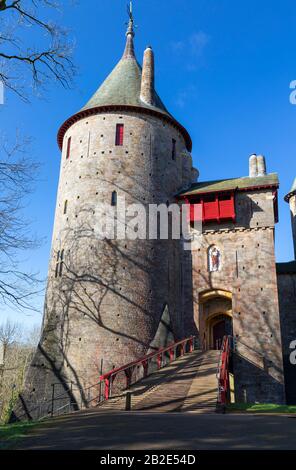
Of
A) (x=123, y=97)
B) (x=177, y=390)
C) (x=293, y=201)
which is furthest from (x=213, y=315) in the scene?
(x=293, y=201)

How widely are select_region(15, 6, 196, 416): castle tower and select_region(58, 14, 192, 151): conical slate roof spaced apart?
0.24ft

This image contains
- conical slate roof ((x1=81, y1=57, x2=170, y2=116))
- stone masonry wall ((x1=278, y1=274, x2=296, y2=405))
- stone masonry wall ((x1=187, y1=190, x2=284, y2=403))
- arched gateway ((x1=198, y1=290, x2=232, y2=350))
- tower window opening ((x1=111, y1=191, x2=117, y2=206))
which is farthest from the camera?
conical slate roof ((x1=81, y1=57, x2=170, y2=116))

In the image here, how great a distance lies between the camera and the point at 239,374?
67.4 feet

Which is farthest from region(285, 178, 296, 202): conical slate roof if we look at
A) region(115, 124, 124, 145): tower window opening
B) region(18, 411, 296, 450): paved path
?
region(18, 411, 296, 450): paved path

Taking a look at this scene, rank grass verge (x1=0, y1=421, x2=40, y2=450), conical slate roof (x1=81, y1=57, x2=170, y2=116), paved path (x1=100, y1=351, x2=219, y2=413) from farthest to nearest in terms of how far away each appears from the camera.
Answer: conical slate roof (x1=81, y1=57, x2=170, y2=116)
paved path (x1=100, y1=351, x2=219, y2=413)
grass verge (x1=0, y1=421, x2=40, y2=450)

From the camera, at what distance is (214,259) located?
76.5 ft

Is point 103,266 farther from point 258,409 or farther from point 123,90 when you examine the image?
point 123,90

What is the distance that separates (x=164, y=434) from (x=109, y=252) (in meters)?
15.1

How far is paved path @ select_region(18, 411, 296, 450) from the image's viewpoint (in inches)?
231

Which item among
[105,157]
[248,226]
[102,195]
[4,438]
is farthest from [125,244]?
[4,438]

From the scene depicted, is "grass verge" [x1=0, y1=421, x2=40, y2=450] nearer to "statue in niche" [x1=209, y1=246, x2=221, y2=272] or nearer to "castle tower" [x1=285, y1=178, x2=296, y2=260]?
"statue in niche" [x1=209, y1=246, x2=221, y2=272]

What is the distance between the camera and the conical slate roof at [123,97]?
80.2ft

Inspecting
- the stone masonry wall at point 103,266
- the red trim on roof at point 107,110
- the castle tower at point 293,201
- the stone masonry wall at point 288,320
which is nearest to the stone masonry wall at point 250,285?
the stone masonry wall at point 103,266

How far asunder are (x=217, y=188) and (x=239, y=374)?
33.5 feet
